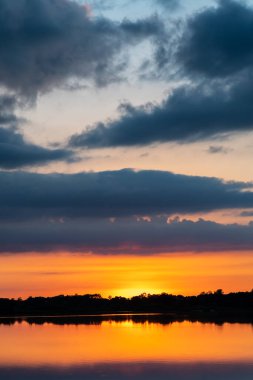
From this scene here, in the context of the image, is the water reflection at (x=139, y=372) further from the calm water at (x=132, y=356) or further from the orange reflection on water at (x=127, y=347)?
the orange reflection on water at (x=127, y=347)

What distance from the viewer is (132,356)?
3578cm

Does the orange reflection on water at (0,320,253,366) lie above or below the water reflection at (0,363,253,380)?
above

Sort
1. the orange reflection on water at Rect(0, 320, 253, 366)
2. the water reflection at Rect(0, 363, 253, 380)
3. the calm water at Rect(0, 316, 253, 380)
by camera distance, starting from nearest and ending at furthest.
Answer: the water reflection at Rect(0, 363, 253, 380)
the calm water at Rect(0, 316, 253, 380)
the orange reflection on water at Rect(0, 320, 253, 366)

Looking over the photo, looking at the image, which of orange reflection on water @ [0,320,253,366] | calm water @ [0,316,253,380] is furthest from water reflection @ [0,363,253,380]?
orange reflection on water @ [0,320,253,366]

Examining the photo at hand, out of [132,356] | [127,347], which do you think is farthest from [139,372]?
[127,347]

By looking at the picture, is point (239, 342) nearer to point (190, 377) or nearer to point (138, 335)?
point (138, 335)

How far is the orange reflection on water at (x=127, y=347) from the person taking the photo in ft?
114

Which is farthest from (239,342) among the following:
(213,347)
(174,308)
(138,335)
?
(174,308)

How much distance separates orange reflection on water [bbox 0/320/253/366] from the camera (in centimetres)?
3469

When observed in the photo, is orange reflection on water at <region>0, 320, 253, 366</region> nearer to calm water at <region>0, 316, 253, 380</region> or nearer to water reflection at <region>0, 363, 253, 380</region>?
calm water at <region>0, 316, 253, 380</region>

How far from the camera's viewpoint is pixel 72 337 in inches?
1967

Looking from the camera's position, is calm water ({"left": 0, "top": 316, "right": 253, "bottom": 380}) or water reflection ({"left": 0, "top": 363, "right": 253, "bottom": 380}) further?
calm water ({"left": 0, "top": 316, "right": 253, "bottom": 380})

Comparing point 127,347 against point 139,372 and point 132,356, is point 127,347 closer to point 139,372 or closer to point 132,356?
point 132,356

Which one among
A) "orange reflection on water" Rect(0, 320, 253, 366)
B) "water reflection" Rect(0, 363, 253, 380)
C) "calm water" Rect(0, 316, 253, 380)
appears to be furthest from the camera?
"orange reflection on water" Rect(0, 320, 253, 366)
